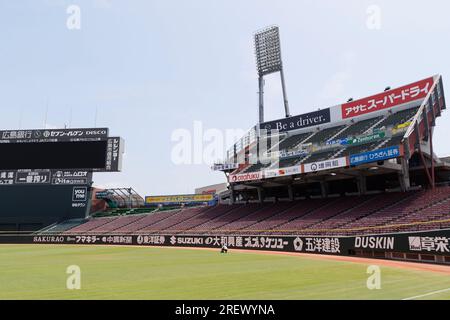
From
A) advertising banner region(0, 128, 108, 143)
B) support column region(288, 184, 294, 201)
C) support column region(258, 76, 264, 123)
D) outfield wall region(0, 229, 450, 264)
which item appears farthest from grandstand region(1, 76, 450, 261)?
advertising banner region(0, 128, 108, 143)

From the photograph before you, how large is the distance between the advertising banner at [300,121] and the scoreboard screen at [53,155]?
25859 mm

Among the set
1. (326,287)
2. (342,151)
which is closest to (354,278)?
(326,287)

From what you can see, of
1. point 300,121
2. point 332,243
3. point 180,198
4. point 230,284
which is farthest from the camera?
point 180,198

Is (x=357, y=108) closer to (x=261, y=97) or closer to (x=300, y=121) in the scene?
(x=300, y=121)

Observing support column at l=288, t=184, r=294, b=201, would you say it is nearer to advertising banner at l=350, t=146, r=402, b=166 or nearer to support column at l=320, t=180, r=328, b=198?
support column at l=320, t=180, r=328, b=198

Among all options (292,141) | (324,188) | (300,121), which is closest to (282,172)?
(324,188)

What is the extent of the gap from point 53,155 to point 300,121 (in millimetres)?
37691

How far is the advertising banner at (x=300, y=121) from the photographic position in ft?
154

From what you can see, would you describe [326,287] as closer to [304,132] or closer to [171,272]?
[171,272]

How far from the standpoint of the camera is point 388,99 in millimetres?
40656

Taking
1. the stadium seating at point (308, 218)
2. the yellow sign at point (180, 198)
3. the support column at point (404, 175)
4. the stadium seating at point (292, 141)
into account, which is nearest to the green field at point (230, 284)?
the stadium seating at point (308, 218)

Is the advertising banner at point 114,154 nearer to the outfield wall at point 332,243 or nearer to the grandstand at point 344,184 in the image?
the grandstand at point 344,184
